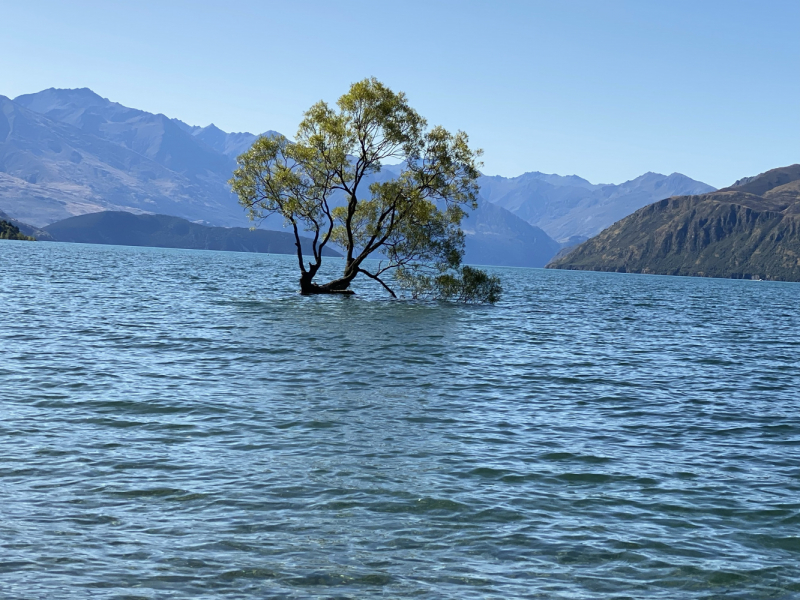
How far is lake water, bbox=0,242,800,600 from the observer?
1162 cm

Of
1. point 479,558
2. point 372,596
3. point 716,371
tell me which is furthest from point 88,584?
point 716,371

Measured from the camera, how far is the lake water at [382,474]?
38.1 feet

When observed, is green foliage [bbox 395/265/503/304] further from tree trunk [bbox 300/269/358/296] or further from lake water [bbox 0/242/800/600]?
lake water [bbox 0/242/800/600]

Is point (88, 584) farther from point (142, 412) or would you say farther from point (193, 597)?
point (142, 412)

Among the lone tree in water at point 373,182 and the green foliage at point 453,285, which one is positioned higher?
the lone tree in water at point 373,182

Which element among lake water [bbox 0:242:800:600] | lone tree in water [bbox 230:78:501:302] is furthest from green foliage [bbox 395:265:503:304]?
lake water [bbox 0:242:800:600]

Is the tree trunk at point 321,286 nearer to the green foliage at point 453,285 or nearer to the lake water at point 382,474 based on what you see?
the green foliage at point 453,285

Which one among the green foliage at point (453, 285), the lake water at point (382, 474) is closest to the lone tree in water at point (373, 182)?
the green foliage at point (453, 285)

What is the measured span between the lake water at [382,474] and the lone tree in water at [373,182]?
1494 inches

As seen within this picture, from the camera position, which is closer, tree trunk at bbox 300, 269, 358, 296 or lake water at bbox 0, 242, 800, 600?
lake water at bbox 0, 242, 800, 600

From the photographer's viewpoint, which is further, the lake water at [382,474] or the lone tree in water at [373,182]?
the lone tree in water at [373,182]

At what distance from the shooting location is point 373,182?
7300 centimetres

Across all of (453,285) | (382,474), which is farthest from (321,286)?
(382,474)

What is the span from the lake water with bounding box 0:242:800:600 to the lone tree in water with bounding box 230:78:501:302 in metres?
38.0
